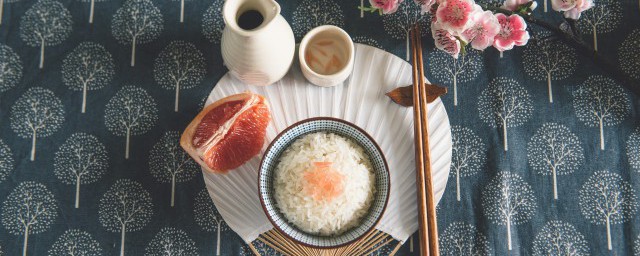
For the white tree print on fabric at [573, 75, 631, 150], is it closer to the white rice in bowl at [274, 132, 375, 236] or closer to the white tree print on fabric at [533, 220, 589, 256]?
the white tree print on fabric at [533, 220, 589, 256]

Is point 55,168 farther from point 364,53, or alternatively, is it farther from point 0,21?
point 364,53

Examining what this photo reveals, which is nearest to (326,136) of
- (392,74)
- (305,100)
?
(305,100)

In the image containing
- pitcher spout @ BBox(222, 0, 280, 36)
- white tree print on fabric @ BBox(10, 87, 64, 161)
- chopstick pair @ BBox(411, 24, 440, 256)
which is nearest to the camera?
pitcher spout @ BBox(222, 0, 280, 36)

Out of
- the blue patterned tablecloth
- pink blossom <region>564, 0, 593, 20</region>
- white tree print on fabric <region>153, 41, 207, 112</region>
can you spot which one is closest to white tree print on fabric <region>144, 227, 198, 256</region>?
the blue patterned tablecloth

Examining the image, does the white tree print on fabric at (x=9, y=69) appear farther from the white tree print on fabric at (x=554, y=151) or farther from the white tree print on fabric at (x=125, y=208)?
the white tree print on fabric at (x=554, y=151)

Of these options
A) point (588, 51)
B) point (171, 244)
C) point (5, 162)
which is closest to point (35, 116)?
point (5, 162)

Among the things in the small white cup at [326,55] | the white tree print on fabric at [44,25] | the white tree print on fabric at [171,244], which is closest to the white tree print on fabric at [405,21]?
the small white cup at [326,55]
